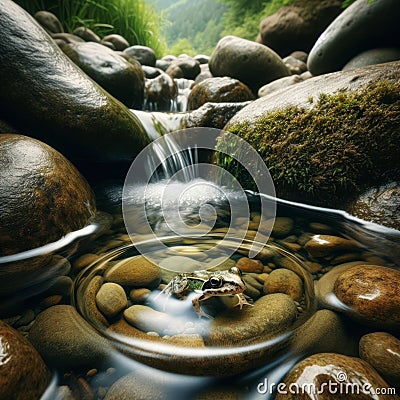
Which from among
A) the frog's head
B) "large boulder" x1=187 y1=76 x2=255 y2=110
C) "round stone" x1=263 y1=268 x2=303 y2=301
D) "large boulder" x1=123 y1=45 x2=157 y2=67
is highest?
"large boulder" x1=123 y1=45 x2=157 y2=67

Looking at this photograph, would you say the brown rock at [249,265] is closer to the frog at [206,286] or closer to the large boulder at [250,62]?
the frog at [206,286]

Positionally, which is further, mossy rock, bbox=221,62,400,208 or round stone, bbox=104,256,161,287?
mossy rock, bbox=221,62,400,208

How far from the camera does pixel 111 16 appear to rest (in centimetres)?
1136

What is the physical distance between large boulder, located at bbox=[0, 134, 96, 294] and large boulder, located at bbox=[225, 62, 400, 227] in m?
2.51

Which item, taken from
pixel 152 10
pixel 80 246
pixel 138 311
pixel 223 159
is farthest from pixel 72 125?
pixel 152 10

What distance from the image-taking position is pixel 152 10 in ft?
45.9

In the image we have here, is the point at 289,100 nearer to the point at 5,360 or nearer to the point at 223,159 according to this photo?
the point at 223,159

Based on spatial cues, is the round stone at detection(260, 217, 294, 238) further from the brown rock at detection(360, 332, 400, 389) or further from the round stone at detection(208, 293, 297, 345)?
the brown rock at detection(360, 332, 400, 389)

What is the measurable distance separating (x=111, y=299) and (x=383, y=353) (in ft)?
5.31

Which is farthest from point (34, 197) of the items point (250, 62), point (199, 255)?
point (250, 62)

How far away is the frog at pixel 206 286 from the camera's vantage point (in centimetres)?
167

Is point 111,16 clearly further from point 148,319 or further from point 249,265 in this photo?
point 148,319

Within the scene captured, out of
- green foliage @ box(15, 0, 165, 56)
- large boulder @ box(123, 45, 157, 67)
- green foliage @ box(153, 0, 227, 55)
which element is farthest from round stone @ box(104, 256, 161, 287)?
green foliage @ box(153, 0, 227, 55)

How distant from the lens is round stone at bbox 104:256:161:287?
6.76 feet
